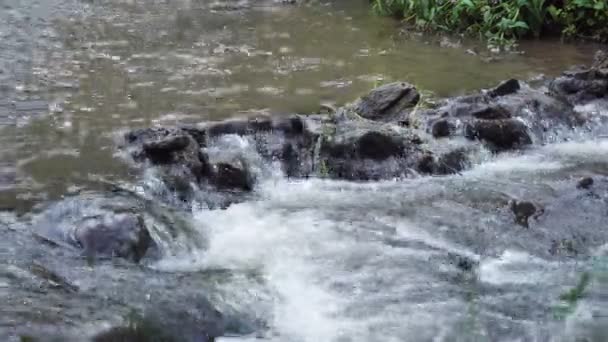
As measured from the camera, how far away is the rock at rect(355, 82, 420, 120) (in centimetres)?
727

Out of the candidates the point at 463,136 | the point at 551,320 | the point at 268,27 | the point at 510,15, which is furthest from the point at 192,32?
the point at 551,320

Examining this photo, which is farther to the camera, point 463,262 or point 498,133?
point 498,133

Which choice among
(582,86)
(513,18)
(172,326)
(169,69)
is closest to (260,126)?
(169,69)

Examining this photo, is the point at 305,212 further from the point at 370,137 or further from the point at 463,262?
the point at 463,262

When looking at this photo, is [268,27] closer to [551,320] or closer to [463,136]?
[463,136]

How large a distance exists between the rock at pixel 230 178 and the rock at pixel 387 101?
5.32ft

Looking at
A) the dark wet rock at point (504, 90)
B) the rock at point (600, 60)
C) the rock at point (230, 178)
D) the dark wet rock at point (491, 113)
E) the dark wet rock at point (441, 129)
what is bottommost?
the rock at point (230, 178)

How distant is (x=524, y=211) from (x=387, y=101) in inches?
A: 88.8

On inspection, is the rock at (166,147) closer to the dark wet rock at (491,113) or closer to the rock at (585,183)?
the dark wet rock at (491,113)

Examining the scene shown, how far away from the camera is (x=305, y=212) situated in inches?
224

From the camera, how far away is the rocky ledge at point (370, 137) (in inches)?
243

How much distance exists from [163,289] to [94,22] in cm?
823

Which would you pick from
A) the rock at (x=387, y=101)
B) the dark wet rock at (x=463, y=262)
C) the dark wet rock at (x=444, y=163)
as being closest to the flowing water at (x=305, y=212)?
the dark wet rock at (x=463, y=262)

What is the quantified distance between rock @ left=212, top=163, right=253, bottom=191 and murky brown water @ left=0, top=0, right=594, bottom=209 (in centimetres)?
77
